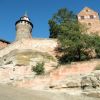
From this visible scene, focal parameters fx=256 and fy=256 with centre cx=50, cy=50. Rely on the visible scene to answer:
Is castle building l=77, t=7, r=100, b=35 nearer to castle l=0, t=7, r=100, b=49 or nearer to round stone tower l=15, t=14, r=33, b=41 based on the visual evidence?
castle l=0, t=7, r=100, b=49

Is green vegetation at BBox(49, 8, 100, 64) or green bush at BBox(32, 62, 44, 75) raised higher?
green vegetation at BBox(49, 8, 100, 64)

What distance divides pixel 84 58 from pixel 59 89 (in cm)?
1068

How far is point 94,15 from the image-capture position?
55812 mm

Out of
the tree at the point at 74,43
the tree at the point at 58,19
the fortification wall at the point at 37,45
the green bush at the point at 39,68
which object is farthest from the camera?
the tree at the point at 58,19

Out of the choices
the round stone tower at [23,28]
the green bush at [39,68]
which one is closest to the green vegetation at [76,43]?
the green bush at [39,68]

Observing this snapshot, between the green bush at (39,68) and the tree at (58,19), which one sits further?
the tree at (58,19)

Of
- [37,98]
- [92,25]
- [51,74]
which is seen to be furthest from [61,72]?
[92,25]

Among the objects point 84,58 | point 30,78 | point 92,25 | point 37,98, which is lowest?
point 37,98

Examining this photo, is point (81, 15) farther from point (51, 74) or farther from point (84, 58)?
point (51, 74)

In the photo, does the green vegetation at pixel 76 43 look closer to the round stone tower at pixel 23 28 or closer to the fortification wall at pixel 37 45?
the fortification wall at pixel 37 45

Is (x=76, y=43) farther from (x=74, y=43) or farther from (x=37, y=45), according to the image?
(x=37, y=45)

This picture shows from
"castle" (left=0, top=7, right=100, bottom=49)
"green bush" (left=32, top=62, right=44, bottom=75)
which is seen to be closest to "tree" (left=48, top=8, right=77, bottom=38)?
"castle" (left=0, top=7, right=100, bottom=49)

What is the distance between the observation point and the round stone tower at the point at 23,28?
51219 millimetres

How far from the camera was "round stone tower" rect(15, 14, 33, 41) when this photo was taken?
5122 cm
